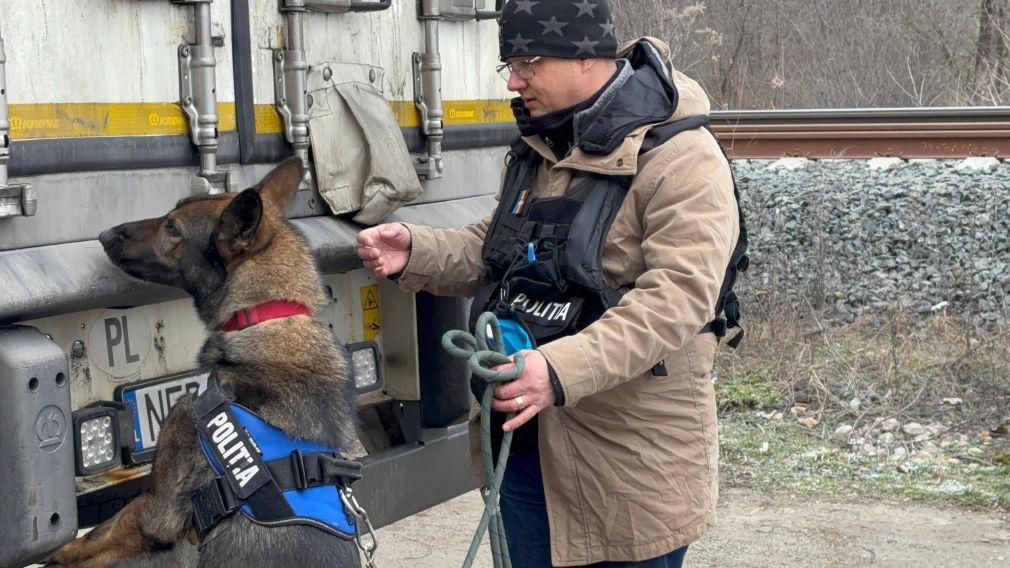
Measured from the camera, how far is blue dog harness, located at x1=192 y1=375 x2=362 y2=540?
9.34 feet

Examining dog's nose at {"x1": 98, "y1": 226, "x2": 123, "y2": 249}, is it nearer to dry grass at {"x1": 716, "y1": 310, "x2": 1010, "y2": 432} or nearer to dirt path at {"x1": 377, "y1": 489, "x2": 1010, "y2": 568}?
dirt path at {"x1": 377, "y1": 489, "x2": 1010, "y2": 568}

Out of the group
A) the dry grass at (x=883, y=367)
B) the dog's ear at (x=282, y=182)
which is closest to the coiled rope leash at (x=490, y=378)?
the dog's ear at (x=282, y=182)

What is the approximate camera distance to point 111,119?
2967 millimetres

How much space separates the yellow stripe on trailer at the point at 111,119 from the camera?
277cm

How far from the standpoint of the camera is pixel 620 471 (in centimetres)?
296

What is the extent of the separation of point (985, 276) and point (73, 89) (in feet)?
18.6

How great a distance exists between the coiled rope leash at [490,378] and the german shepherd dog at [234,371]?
13.4 inches

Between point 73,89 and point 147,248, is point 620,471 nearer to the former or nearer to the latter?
point 147,248

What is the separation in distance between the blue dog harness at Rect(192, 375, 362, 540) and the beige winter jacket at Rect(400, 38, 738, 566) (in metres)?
0.52

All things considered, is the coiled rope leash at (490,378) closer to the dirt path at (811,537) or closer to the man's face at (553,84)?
the man's face at (553,84)

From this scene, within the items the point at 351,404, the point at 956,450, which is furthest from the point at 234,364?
the point at 956,450

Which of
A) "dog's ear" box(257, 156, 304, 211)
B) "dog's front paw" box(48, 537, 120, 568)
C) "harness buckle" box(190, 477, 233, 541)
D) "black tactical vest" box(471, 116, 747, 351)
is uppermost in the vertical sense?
"dog's ear" box(257, 156, 304, 211)

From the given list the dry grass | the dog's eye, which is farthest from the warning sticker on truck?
the dry grass

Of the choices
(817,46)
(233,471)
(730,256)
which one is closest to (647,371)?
(730,256)
